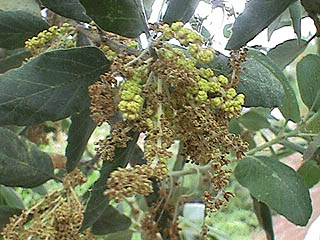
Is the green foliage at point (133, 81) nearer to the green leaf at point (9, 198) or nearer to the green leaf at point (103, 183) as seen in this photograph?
the green leaf at point (103, 183)

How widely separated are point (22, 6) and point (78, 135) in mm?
226

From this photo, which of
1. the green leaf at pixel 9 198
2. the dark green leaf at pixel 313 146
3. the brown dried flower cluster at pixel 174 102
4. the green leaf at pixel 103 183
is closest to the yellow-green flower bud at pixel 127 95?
the brown dried flower cluster at pixel 174 102

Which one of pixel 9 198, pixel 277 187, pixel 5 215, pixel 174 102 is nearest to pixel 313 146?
pixel 277 187

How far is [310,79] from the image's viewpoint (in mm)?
917

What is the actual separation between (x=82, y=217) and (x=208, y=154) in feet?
0.85

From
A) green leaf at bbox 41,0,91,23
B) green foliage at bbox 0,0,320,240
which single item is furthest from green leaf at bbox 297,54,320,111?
green leaf at bbox 41,0,91,23

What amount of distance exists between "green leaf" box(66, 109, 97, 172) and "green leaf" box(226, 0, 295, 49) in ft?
0.77

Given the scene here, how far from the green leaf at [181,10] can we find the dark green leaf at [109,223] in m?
0.43

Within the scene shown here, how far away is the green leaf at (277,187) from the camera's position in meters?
0.81

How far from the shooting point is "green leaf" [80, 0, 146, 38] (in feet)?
1.99

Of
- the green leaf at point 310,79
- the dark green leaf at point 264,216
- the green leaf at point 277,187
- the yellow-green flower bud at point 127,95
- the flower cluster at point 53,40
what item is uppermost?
the yellow-green flower bud at point 127,95

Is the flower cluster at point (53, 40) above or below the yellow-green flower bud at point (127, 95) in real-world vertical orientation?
below

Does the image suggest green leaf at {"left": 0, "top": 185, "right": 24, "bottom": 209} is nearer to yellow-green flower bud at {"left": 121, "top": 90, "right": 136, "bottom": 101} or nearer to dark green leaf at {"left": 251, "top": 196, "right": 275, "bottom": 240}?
dark green leaf at {"left": 251, "top": 196, "right": 275, "bottom": 240}

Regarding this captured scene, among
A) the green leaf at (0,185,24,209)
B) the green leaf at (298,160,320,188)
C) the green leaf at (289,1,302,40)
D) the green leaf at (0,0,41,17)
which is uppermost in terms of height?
the green leaf at (289,1,302,40)
